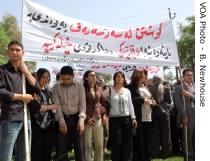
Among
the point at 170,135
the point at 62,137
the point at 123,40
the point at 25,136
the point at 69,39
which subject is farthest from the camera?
the point at 170,135

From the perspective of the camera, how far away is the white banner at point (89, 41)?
5867 mm

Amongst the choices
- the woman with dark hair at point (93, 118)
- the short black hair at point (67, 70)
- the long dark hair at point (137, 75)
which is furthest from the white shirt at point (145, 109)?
the short black hair at point (67, 70)

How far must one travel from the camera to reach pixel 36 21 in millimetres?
5914

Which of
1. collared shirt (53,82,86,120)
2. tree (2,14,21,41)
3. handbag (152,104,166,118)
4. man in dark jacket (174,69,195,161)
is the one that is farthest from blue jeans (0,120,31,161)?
tree (2,14,21,41)

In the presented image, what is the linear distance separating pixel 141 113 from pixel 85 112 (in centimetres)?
147

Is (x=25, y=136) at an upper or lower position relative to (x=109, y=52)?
lower

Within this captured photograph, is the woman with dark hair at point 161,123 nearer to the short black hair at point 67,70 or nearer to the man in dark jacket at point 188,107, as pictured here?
the man in dark jacket at point 188,107

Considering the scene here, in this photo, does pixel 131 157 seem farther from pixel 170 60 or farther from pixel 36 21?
pixel 36 21

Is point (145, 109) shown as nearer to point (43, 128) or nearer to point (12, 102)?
point (43, 128)

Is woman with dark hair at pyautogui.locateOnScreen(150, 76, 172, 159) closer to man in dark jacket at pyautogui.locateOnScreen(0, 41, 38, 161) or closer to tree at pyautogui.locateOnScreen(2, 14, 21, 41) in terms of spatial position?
man in dark jacket at pyautogui.locateOnScreen(0, 41, 38, 161)

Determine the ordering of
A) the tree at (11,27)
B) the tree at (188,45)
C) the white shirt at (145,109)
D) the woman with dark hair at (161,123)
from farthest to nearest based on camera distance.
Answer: the tree at (11,27), the tree at (188,45), the woman with dark hair at (161,123), the white shirt at (145,109)

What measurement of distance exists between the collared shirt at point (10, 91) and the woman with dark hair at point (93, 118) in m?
2.14

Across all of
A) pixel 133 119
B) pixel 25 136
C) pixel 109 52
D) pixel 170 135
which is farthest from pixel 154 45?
pixel 25 136

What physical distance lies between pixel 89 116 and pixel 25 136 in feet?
7.26
